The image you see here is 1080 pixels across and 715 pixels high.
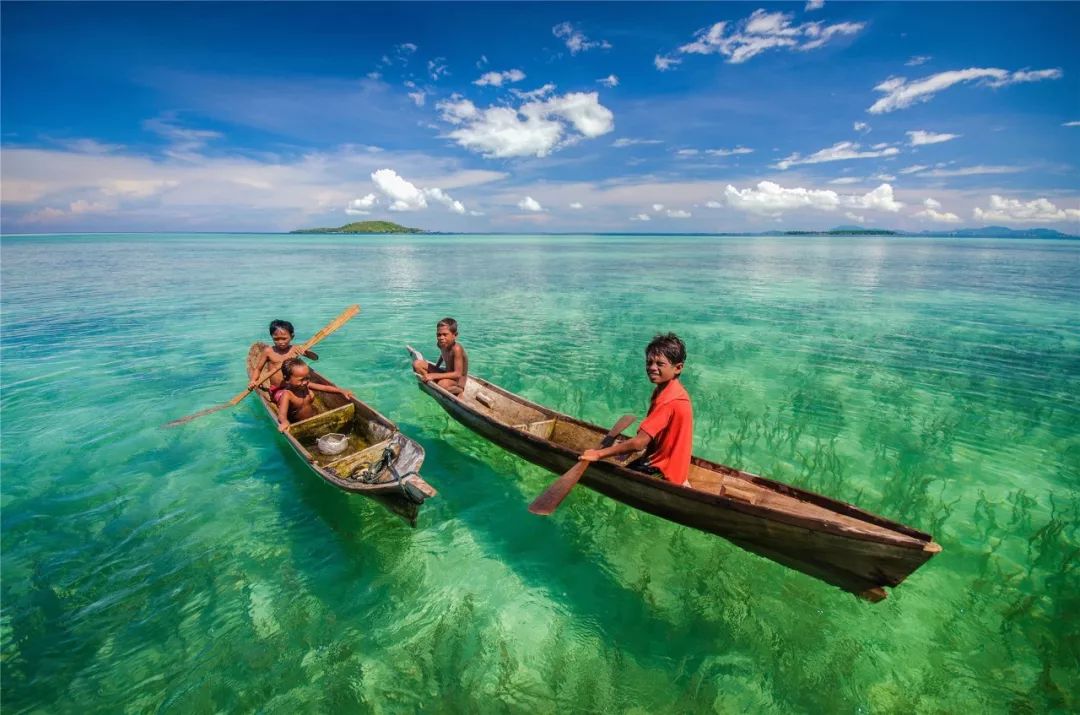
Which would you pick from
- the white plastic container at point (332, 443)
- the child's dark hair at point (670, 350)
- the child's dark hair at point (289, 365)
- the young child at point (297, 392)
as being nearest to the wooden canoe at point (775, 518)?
the child's dark hair at point (670, 350)

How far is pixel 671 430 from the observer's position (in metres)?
5.96

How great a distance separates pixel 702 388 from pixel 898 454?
4.64m

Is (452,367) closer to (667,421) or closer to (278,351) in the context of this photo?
(278,351)

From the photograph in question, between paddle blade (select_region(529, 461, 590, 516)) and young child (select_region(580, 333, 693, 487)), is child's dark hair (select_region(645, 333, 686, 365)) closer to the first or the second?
young child (select_region(580, 333, 693, 487))

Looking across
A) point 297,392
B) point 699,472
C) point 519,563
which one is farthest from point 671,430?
point 297,392

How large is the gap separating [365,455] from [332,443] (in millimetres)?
1006

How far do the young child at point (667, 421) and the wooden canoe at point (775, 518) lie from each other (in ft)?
1.13

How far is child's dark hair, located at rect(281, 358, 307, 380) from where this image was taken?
917 cm

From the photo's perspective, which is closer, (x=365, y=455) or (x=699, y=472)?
(x=699, y=472)

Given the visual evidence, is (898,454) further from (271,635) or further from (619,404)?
(271,635)

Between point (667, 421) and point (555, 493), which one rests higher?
point (667, 421)

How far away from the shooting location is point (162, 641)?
5.34m

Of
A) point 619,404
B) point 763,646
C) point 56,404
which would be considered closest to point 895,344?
point 619,404

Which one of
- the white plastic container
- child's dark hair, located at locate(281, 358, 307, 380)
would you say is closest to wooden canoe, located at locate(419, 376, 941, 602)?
the white plastic container
